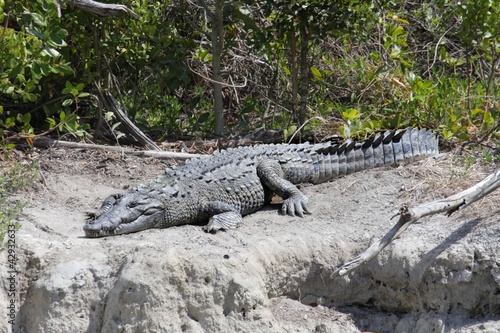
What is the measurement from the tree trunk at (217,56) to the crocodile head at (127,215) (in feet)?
6.57

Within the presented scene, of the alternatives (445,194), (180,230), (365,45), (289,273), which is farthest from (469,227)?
(365,45)

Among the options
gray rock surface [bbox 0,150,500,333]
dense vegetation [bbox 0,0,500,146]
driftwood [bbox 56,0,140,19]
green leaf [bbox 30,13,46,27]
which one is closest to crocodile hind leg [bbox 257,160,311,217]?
gray rock surface [bbox 0,150,500,333]

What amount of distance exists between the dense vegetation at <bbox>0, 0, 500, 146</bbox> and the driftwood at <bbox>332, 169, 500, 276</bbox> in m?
1.67

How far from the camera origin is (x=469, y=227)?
479 cm

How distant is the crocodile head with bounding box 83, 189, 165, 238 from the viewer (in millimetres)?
5172

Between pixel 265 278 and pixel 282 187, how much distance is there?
1.36m

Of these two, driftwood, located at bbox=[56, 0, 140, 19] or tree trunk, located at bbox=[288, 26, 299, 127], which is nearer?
driftwood, located at bbox=[56, 0, 140, 19]

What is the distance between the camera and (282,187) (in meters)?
6.01

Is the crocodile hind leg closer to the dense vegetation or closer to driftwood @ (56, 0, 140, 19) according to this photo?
the dense vegetation

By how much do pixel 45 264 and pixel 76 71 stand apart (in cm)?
310

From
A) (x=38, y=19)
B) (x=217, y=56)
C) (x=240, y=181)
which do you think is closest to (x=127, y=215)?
(x=240, y=181)

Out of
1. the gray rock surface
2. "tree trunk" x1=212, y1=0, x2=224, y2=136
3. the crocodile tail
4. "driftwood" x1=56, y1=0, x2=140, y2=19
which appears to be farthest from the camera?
"tree trunk" x1=212, y1=0, x2=224, y2=136

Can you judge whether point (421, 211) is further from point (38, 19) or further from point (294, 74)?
point (294, 74)

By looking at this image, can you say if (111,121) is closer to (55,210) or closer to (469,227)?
(55,210)
